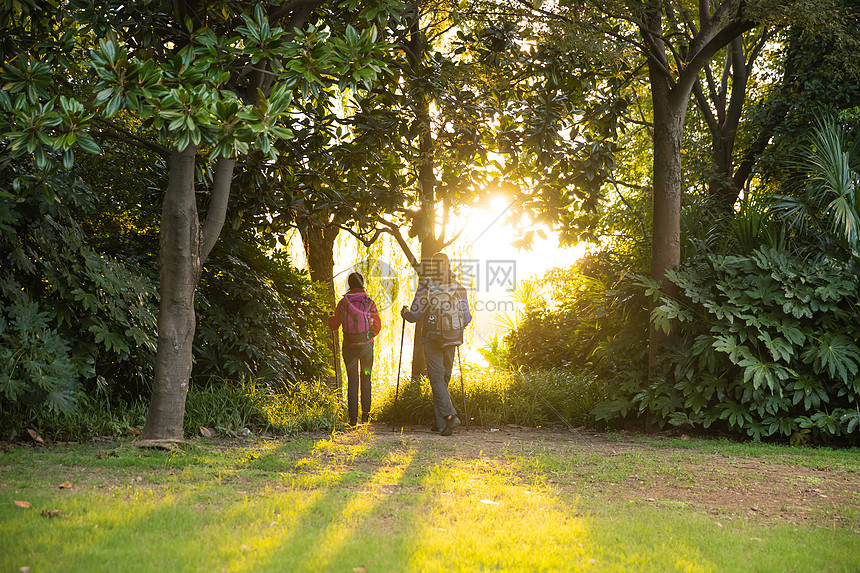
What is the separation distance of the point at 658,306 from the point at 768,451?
6.69 feet

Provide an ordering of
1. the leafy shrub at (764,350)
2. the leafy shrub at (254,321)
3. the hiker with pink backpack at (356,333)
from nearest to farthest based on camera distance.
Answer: the leafy shrub at (764,350)
the leafy shrub at (254,321)
the hiker with pink backpack at (356,333)

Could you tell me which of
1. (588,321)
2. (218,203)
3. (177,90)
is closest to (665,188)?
(588,321)

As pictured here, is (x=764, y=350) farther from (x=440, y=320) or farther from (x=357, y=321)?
(x=357, y=321)

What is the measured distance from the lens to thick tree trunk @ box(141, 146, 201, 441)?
6059 millimetres

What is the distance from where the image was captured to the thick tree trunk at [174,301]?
6.06 meters

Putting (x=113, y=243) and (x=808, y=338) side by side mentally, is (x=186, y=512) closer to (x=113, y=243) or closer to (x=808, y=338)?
(x=113, y=243)

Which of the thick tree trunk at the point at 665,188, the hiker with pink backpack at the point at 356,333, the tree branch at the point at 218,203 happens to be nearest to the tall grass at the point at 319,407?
the hiker with pink backpack at the point at 356,333

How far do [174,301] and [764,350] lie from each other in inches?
251

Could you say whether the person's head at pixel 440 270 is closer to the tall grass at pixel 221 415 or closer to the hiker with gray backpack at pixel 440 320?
the hiker with gray backpack at pixel 440 320

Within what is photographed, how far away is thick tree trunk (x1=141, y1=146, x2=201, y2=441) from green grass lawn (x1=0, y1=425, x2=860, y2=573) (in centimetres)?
37

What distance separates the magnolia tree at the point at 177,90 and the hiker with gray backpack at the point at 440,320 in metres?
2.65

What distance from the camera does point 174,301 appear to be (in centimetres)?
610

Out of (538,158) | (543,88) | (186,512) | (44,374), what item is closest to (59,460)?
(44,374)

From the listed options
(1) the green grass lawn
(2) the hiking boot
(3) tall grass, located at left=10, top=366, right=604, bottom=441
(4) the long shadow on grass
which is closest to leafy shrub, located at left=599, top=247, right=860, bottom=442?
(1) the green grass lawn
